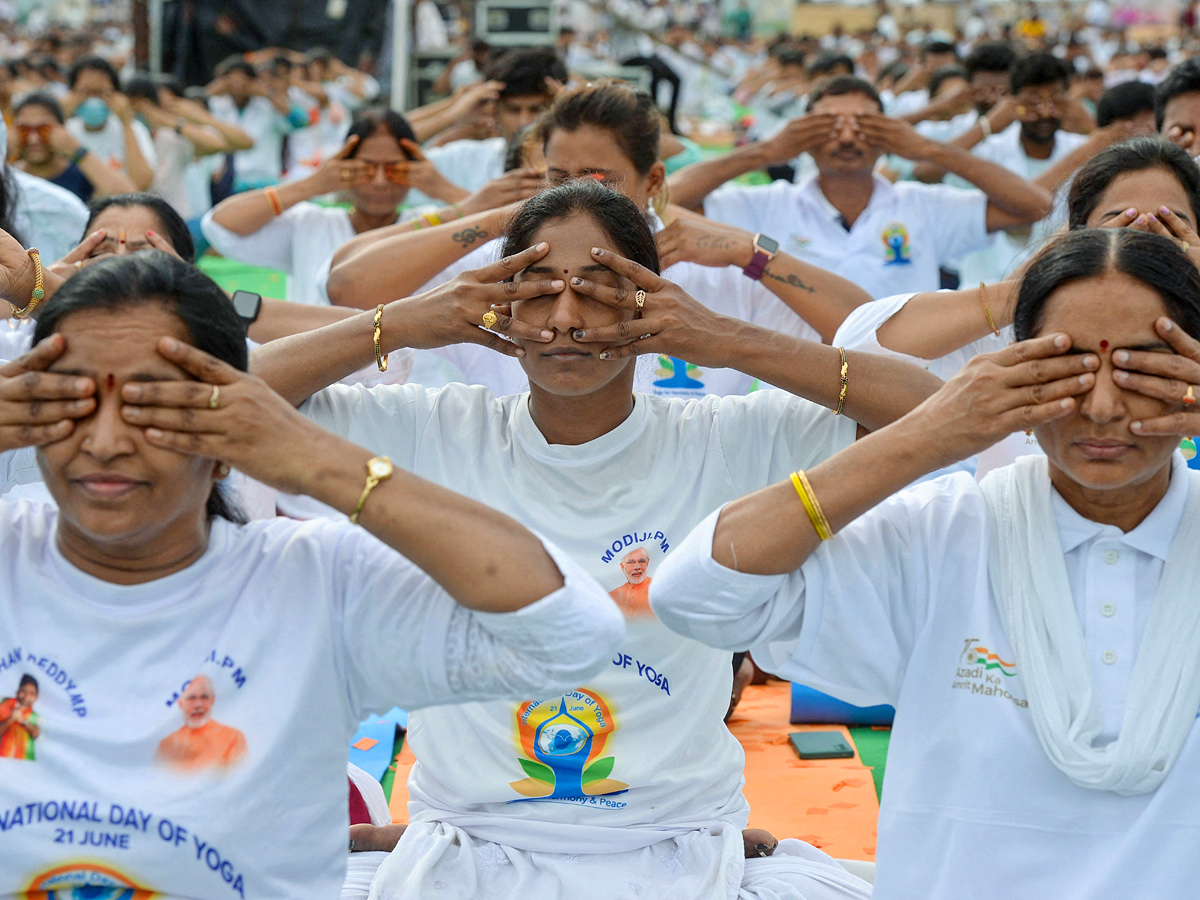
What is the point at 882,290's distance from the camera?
4.70m

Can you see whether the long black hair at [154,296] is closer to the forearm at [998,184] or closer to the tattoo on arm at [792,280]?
the tattoo on arm at [792,280]

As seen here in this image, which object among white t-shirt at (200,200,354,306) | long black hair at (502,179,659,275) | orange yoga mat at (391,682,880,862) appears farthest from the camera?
white t-shirt at (200,200,354,306)

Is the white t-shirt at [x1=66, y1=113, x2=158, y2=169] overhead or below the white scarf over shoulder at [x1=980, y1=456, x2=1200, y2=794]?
overhead

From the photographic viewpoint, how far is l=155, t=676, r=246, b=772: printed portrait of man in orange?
5.13 ft

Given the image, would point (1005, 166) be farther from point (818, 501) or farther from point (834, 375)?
point (818, 501)

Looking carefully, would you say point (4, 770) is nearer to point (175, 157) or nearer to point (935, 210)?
point (935, 210)

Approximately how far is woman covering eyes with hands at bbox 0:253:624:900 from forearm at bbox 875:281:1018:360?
1257 millimetres

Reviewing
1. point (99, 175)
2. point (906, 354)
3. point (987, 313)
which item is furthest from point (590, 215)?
point (99, 175)

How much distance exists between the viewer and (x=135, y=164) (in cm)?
821

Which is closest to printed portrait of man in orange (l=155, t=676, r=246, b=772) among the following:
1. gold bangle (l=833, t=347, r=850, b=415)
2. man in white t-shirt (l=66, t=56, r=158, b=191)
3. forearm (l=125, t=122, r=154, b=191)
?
gold bangle (l=833, t=347, r=850, b=415)

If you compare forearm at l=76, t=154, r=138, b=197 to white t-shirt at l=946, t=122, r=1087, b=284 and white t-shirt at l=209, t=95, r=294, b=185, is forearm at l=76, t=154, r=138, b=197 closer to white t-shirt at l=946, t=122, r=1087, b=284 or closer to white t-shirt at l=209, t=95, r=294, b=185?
white t-shirt at l=946, t=122, r=1087, b=284

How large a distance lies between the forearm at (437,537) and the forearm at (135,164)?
7012mm

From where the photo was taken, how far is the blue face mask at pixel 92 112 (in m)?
8.82

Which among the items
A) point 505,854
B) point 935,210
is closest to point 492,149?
point 935,210
